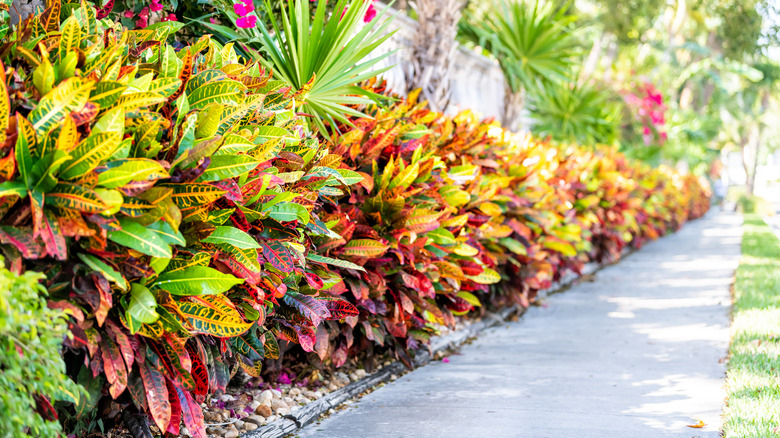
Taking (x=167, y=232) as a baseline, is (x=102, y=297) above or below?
below

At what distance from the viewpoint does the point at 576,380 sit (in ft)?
15.4

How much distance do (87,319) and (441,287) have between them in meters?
2.87

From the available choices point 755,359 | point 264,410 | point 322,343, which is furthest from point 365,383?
point 755,359

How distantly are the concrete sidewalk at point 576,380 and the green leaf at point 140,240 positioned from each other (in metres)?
1.56

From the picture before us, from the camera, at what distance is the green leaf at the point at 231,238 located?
115 inches

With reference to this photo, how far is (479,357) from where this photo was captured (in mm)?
5441

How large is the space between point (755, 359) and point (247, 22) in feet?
12.9

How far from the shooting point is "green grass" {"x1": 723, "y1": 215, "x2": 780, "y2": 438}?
3.48m

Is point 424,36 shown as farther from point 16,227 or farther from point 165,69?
point 16,227

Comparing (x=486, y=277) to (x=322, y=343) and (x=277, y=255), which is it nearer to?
(x=322, y=343)

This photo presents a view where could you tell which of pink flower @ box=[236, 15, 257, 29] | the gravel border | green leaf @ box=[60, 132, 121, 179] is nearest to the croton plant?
green leaf @ box=[60, 132, 121, 179]

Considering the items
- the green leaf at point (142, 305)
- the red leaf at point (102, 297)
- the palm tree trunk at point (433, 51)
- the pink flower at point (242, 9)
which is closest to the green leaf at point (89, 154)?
the red leaf at point (102, 297)

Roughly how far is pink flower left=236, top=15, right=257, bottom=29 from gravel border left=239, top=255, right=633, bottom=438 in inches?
88.8

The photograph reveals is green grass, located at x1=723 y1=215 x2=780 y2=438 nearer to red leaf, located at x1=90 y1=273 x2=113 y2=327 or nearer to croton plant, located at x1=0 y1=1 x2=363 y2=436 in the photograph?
croton plant, located at x1=0 y1=1 x2=363 y2=436
